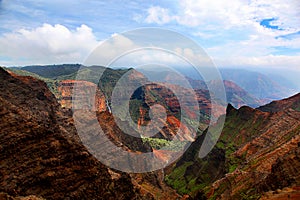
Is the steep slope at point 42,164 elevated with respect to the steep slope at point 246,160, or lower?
elevated

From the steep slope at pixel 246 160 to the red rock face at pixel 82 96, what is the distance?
46.0 m

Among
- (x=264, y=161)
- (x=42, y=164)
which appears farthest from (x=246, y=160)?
(x=42, y=164)

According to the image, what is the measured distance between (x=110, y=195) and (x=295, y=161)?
26312 mm

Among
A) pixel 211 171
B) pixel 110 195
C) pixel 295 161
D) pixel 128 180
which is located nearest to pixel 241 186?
pixel 295 161

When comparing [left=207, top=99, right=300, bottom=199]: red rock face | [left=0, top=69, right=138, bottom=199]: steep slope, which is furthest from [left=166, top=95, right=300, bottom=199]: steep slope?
[left=0, top=69, right=138, bottom=199]: steep slope

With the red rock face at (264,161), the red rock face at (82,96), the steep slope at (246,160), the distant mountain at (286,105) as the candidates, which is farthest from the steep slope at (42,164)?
the distant mountain at (286,105)

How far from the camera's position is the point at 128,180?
1822 inches

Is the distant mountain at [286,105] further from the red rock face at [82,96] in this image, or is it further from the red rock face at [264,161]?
the red rock face at [82,96]

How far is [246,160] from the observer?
71.6 m

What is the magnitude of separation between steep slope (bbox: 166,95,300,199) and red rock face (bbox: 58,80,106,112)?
4596 cm

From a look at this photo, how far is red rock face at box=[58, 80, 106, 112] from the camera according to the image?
131 metres

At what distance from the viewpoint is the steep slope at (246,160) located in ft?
123

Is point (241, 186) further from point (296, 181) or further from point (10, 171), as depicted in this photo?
point (10, 171)

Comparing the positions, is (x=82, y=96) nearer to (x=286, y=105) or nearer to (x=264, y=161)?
(x=286, y=105)
